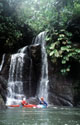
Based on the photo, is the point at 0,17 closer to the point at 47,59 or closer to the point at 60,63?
the point at 47,59

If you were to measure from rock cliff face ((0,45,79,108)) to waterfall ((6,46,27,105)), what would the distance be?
15.4 inches

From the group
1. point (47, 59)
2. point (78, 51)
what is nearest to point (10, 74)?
point (47, 59)

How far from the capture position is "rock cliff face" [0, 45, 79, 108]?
1515cm

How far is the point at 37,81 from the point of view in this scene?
1761 cm

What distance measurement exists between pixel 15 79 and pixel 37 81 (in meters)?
2.26

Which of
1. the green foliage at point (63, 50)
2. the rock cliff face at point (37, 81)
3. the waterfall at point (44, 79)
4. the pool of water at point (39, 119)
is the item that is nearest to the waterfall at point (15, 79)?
the rock cliff face at point (37, 81)

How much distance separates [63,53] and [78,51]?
1.54m

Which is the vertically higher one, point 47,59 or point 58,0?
point 58,0

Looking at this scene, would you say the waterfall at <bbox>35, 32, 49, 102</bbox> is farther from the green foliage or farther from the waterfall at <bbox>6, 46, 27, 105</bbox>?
the waterfall at <bbox>6, 46, 27, 105</bbox>

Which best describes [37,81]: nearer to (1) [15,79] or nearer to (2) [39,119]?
(1) [15,79]

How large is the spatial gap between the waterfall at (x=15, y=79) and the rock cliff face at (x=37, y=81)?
391 millimetres

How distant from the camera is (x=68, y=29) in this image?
18.1 m

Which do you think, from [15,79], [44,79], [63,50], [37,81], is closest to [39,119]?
[63,50]

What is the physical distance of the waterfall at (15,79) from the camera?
15.8 m
